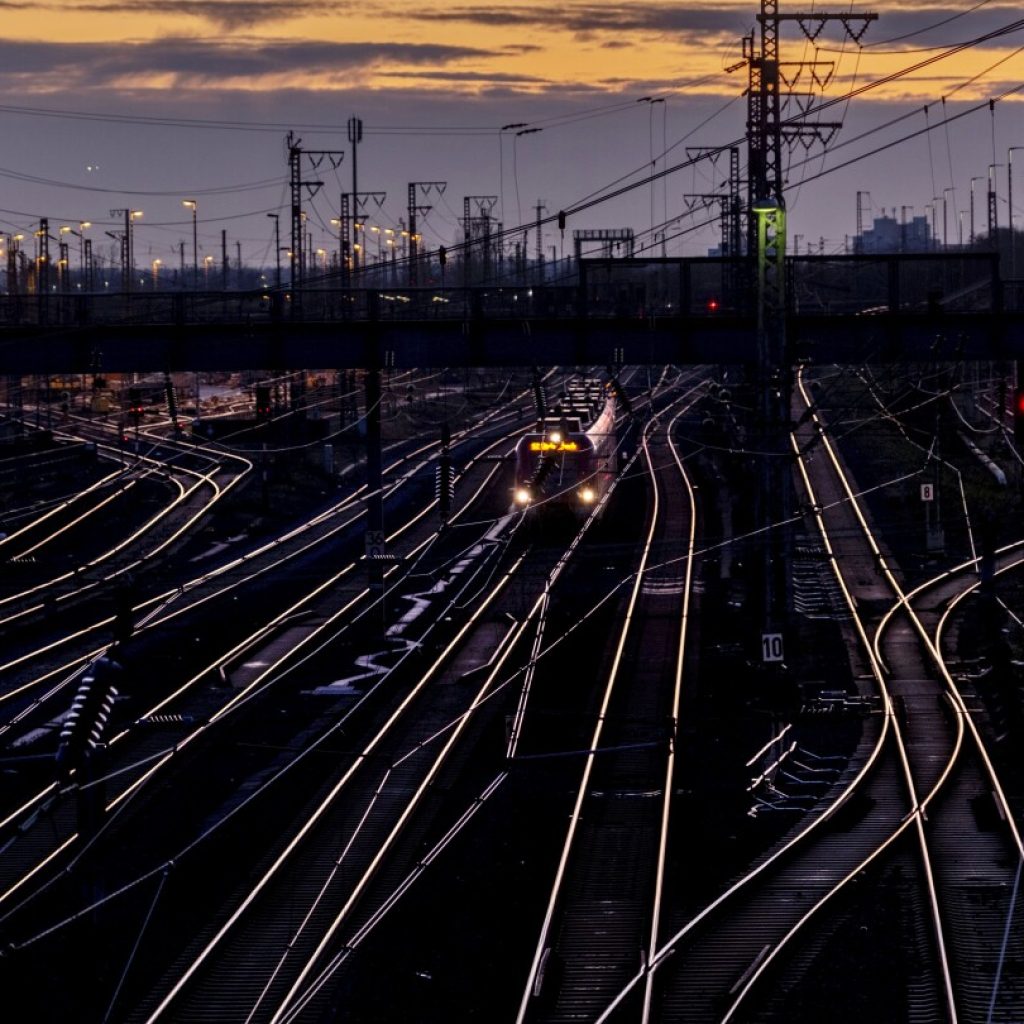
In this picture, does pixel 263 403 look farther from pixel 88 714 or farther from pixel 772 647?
pixel 88 714

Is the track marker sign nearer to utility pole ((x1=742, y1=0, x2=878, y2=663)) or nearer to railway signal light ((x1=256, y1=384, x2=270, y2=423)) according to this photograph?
utility pole ((x1=742, y1=0, x2=878, y2=663))

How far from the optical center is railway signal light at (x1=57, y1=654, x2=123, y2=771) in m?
11.3

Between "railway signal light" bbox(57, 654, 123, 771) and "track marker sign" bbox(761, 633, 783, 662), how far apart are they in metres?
7.87

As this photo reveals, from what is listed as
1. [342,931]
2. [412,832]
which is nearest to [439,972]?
Answer: [342,931]

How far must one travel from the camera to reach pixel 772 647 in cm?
1741

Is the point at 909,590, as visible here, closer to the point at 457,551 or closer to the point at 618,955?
the point at 457,551

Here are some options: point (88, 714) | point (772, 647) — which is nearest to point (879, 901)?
point (772, 647)

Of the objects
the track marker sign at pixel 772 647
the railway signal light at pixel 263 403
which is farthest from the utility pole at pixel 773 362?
the railway signal light at pixel 263 403

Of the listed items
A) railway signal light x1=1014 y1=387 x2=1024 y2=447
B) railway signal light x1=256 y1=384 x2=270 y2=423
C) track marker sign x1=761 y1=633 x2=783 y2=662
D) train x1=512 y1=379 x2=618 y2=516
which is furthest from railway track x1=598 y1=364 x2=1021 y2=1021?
railway signal light x1=256 y1=384 x2=270 y2=423

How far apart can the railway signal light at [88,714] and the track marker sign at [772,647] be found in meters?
7.87

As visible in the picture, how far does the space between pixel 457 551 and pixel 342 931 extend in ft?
62.5

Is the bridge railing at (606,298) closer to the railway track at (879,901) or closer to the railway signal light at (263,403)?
the railway signal light at (263,403)

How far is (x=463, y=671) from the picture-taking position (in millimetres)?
20938

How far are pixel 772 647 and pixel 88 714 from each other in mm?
8208
